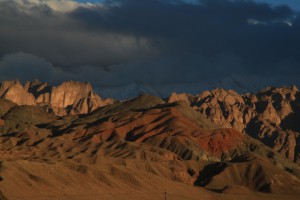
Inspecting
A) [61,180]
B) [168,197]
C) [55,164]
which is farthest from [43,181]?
[168,197]

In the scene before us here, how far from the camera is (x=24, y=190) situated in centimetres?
16688

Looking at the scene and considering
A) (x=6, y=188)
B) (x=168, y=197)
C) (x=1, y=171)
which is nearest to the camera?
(x=6, y=188)

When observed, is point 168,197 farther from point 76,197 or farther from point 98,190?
point 76,197

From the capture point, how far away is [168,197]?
199250 mm

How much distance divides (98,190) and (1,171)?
28702mm

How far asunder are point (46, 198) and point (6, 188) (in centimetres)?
1024

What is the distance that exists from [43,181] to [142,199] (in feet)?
98.0

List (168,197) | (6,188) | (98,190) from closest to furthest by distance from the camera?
(6,188), (98,190), (168,197)

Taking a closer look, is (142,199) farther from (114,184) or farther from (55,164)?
(55,164)

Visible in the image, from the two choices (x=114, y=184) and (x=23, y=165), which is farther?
(x=114, y=184)

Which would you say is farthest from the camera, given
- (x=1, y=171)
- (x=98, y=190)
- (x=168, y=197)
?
(x=168, y=197)

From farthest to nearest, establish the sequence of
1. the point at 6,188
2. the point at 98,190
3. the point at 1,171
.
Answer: the point at 98,190, the point at 1,171, the point at 6,188

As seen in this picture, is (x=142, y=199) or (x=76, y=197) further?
(x=142, y=199)

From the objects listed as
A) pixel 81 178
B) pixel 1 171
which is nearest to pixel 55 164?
pixel 81 178
